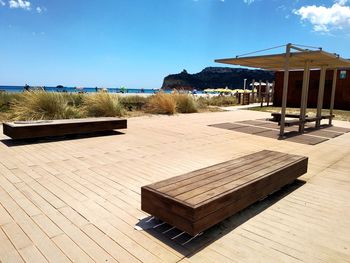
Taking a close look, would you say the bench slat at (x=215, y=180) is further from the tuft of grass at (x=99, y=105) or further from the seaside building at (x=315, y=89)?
the seaside building at (x=315, y=89)

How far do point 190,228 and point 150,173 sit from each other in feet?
6.21

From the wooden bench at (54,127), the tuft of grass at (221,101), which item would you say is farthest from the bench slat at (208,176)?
the tuft of grass at (221,101)

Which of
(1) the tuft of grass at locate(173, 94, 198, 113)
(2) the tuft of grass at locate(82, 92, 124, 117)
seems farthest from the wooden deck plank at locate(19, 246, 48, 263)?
(1) the tuft of grass at locate(173, 94, 198, 113)

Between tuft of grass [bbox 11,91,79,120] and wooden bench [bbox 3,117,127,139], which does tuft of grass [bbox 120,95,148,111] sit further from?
wooden bench [bbox 3,117,127,139]

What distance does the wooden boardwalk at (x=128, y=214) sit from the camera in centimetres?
215

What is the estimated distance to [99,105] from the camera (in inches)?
377

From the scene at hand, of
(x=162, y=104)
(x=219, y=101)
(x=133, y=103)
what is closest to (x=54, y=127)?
(x=162, y=104)

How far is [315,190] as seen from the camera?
3.58m

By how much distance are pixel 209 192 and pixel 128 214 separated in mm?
836

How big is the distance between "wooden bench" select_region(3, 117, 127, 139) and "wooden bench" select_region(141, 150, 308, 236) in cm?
402

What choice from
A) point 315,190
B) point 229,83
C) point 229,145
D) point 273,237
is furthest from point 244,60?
point 229,83

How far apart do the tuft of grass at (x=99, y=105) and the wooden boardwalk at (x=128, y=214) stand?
4235 millimetres

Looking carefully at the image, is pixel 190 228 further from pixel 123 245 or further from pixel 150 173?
pixel 150 173

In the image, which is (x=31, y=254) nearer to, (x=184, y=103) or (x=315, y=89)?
(x=184, y=103)
